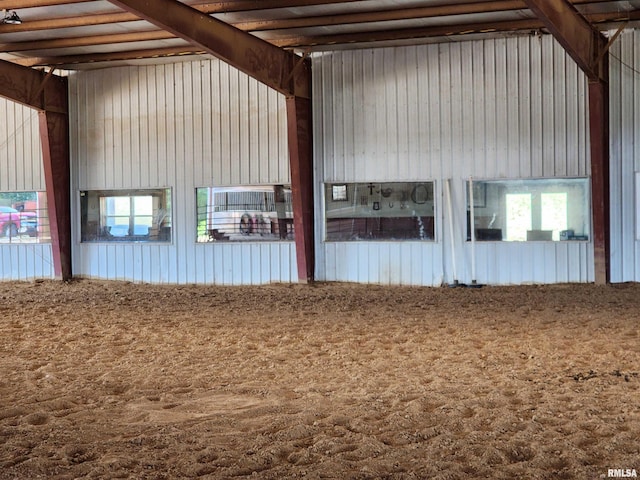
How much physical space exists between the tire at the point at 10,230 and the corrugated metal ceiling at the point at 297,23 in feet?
14.2

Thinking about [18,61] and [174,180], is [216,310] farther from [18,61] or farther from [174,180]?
[18,61]

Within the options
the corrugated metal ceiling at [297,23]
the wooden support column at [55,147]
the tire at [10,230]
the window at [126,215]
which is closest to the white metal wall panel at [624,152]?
the corrugated metal ceiling at [297,23]

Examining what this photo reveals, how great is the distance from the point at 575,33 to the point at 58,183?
36.0 feet

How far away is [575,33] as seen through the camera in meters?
12.1

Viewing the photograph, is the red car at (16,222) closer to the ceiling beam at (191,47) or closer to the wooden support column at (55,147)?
the wooden support column at (55,147)

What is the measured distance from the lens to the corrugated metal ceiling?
41.2 ft

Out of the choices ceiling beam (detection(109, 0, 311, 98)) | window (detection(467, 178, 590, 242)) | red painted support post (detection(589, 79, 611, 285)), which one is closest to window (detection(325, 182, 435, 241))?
window (detection(467, 178, 590, 242))

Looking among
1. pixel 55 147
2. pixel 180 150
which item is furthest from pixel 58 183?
pixel 180 150

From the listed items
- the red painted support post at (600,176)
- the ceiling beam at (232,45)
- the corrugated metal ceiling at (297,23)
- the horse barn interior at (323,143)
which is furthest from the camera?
the horse barn interior at (323,143)

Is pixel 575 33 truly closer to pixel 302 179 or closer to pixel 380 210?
pixel 380 210

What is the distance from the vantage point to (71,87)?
57.0 ft

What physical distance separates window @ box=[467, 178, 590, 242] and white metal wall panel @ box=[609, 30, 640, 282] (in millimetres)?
563

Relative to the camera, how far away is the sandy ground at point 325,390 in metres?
4.37

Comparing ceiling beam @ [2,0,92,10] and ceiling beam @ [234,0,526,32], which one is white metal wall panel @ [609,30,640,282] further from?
ceiling beam @ [2,0,92,10]
